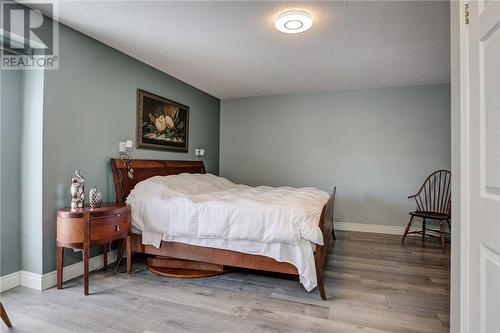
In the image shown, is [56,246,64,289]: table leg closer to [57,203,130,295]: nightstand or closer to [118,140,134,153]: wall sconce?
[57,203,130,295]: nightstand

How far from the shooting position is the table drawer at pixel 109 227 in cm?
221

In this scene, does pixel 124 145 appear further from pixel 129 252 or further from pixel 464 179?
pixel 464 179

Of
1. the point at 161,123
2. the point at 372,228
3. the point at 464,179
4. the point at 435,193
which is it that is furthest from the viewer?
the point at 372,228

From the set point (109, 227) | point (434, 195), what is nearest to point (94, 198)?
point (109, 227)

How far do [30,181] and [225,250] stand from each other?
182 centimetres

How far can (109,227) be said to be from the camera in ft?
7.67

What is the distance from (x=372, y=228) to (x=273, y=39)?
11.1ft

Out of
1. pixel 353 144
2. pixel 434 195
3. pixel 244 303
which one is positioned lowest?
pixel 244 303

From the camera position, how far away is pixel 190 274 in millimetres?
2576

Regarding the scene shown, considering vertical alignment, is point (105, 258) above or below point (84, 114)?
below

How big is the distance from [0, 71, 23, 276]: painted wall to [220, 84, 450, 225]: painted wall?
3417mm

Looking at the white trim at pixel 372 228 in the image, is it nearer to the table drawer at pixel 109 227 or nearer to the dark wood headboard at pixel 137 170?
the dark wood headboard at pixel 137 170

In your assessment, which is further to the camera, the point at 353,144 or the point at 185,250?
the point at 353,144

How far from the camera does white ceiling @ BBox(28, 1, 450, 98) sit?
2135 millimetres
